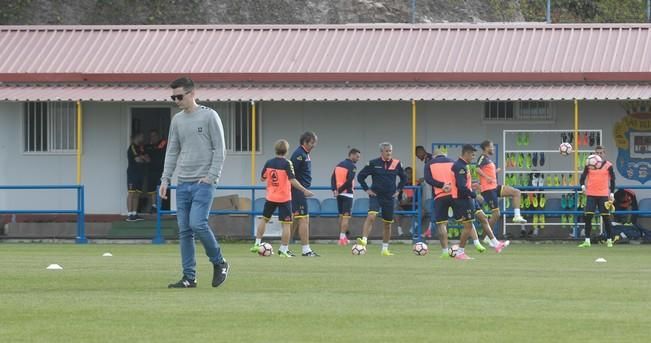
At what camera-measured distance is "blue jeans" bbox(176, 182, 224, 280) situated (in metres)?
14.8

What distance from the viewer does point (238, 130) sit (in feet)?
113

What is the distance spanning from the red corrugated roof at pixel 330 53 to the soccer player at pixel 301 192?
23.5 feet

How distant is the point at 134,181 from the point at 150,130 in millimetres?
2031

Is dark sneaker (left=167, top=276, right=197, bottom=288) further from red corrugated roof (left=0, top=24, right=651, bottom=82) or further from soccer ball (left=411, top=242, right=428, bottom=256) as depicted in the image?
red corrugated roof (left=0, top=24, right=651, bottom=82)

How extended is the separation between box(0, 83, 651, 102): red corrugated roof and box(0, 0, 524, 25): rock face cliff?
1496 cm

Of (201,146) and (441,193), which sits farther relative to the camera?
(441,193)

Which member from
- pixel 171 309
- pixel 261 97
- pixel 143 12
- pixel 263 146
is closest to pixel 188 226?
pixel 171 309

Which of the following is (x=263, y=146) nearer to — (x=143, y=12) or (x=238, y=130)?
(x=238, y=130)

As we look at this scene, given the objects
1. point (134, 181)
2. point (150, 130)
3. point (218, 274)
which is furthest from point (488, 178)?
point (218, 274)

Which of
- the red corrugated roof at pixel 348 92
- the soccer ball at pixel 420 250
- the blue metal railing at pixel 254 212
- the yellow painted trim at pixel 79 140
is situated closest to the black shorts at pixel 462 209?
the soccer ball at pixel 420 250

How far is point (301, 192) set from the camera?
24891 mm

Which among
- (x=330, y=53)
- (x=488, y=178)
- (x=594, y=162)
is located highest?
(x=330, y=53)

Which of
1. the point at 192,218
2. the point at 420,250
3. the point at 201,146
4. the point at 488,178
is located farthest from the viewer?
the point at 488,178

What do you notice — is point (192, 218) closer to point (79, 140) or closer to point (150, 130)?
point (79, 140)
